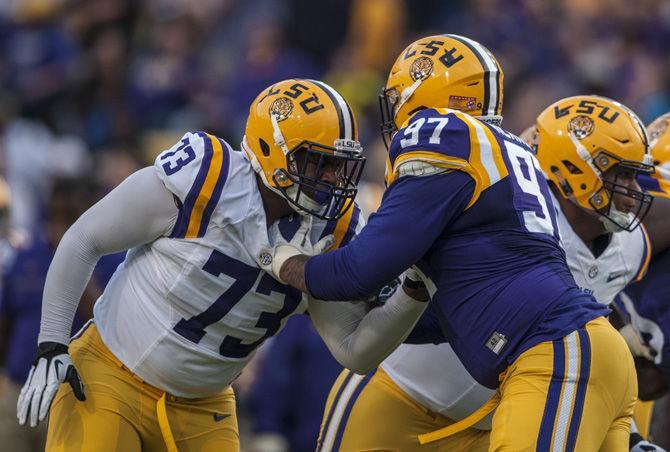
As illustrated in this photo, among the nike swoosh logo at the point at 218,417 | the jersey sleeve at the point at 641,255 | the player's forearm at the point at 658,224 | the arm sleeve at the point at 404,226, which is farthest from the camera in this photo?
the player's forearm at the point at 658,224

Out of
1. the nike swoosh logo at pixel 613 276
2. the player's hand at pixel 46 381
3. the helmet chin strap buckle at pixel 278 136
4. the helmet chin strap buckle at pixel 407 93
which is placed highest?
the helmet chin strap buckle at pixel 407 93

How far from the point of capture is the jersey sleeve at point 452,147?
3.73 meters

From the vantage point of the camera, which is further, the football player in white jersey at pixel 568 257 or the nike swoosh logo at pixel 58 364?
the football player in white jersey at pixel 568 257

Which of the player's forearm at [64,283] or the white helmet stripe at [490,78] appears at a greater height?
the white helmet stripe at [490,78]

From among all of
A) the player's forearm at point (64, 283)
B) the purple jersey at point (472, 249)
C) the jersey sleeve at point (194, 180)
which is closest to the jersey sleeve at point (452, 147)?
the purple jersey at point (472, 249)

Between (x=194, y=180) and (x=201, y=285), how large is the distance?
0.35m

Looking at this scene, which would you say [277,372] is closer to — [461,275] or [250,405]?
[250,405]

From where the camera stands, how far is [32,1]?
36.1ft

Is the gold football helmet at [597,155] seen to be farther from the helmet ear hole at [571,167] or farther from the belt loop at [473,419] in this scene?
the belt loop at [473,419]

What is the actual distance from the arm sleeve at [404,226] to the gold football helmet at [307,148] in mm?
372

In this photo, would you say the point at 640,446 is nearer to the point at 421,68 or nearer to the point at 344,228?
the point at 344,228

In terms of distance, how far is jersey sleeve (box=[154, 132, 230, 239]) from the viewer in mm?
4023

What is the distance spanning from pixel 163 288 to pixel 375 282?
30.7 inches

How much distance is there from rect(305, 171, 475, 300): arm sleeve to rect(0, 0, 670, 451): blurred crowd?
16.8 feet
